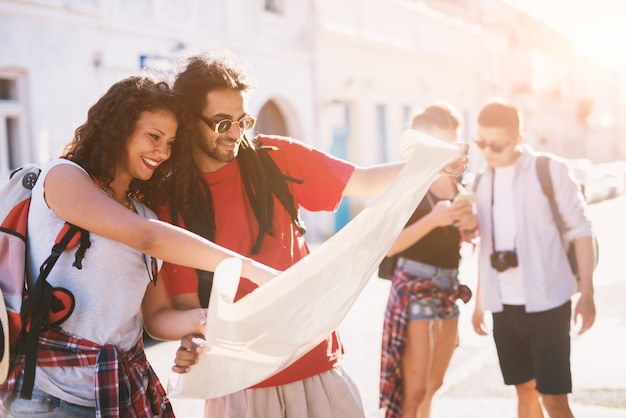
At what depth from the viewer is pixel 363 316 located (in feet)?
30.3

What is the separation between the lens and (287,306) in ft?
7.00

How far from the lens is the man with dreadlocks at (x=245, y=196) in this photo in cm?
271

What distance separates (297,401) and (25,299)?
102 cm

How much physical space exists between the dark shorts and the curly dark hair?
250 cm

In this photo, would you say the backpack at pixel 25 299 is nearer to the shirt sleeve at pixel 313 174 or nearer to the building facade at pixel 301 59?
the building facade at pixel 301 59

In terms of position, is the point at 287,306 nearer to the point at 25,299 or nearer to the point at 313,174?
the point at 25,299

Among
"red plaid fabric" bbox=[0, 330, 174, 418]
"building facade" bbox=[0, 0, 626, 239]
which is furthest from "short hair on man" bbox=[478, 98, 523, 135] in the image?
"red plaid fabric" bbox=[0, 330, 174, 418]

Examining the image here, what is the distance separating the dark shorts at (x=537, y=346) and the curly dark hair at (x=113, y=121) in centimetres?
250

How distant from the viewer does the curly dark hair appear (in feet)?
7.95

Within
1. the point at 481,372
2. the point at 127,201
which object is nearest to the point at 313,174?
the point at 127,201

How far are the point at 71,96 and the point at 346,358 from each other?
732 cm

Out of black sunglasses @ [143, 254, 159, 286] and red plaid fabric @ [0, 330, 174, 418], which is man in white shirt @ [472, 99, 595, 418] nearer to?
black sunglasses @ [143, 254, 159, 286]

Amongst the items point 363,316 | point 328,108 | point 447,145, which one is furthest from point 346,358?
point 328,108

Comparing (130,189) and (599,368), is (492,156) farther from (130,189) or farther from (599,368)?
(599,368)
